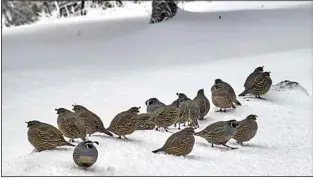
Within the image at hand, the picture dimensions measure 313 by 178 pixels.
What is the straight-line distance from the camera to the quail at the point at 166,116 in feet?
18.8

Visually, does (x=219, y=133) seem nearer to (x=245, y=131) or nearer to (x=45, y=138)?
(x=245, y=131)

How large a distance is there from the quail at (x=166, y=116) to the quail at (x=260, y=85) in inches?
73.5

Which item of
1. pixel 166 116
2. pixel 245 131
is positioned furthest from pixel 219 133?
pixel 166 116

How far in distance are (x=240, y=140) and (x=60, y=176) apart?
197cm

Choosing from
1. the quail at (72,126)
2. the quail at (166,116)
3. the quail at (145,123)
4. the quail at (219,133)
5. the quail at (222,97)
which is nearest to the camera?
the quail at (72,126)


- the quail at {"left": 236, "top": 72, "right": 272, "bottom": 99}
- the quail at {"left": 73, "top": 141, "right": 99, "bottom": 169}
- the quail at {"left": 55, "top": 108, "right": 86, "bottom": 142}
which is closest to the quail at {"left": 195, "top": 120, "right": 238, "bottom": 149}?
the quail at {"left": 55, "top": 108, "right": 86, "bottom": 142}

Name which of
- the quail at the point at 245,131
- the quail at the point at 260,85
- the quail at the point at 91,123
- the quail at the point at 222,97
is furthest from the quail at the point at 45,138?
the quail at the point at 260,85

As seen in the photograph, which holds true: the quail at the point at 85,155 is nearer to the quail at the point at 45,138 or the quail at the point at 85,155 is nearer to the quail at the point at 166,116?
the quail at the point at 45,138

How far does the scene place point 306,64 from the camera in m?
9.69

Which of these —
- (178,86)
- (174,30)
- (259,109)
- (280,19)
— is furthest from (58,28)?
(259,109)

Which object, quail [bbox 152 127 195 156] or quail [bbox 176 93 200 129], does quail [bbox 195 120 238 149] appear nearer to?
quail [bbox 152 127 195 156]

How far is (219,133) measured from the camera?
5273 millimetres

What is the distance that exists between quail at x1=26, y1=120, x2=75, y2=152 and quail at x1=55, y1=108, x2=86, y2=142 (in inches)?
7.1

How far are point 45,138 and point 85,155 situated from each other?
67cm
